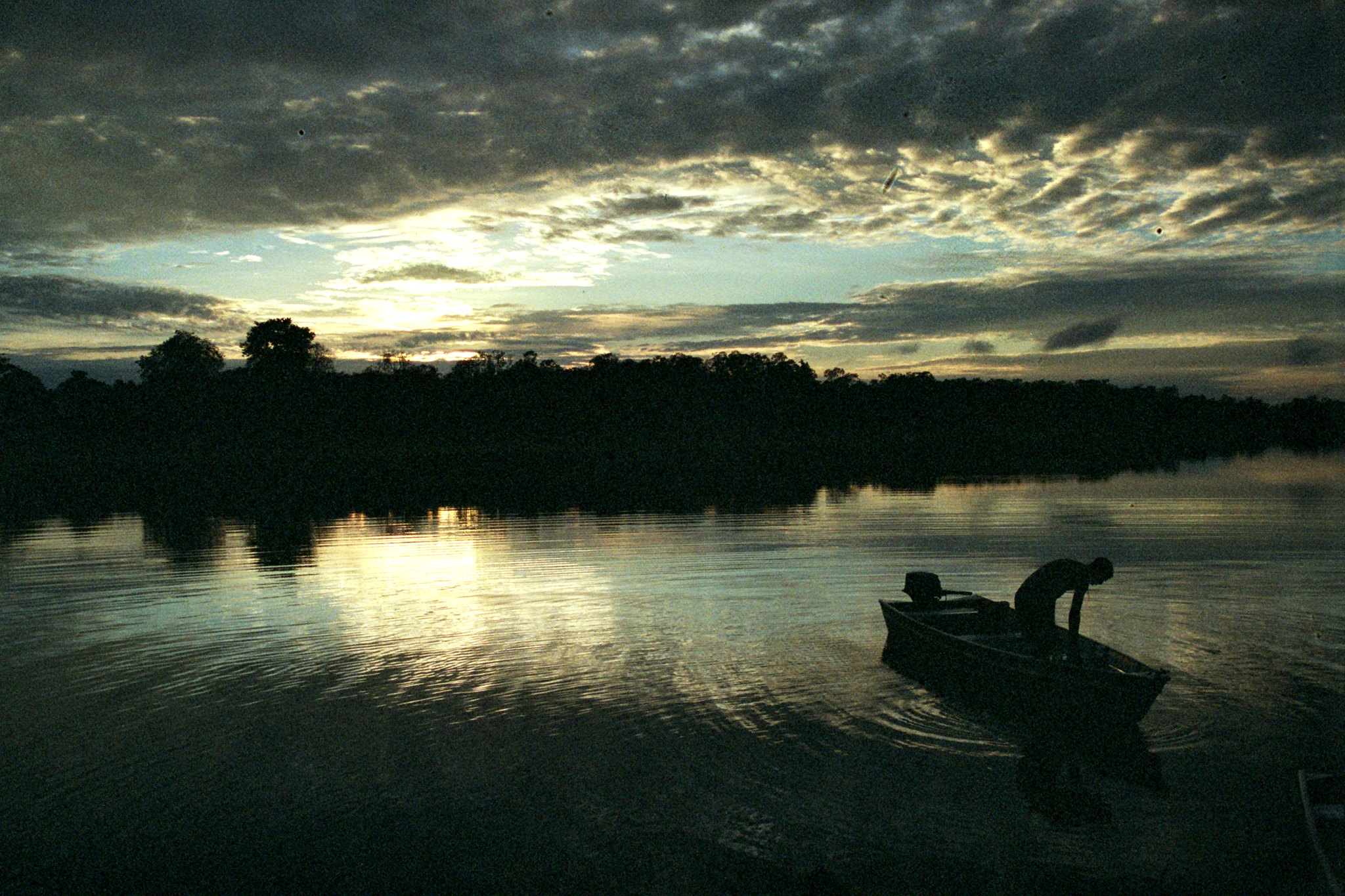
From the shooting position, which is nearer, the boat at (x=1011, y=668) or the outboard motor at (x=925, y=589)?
the boat at (x=1011, y=668)

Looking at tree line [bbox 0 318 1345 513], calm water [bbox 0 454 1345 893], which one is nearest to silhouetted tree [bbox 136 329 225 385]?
tree line [bbox 0 318 1345 513]

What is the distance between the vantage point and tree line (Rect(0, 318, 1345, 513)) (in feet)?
208

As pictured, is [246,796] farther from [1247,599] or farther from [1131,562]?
[1131,562]

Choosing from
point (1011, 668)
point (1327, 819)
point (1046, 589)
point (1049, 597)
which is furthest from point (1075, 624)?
point (1327, 819)

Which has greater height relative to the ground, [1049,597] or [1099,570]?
[1099,570]

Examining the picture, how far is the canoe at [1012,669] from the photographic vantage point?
466 inches

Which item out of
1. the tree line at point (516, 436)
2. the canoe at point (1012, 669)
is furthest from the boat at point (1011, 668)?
the tree line at point (516, 436)

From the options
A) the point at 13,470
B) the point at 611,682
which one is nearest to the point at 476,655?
the point at 611,682

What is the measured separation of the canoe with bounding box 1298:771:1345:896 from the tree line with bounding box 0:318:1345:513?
3816 cm

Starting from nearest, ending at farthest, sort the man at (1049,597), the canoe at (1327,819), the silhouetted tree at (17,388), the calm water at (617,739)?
the canoe at (1327,819) → the calm water at (617,739) → the man at (1049,597) → the silhouetted tree at (17,388)

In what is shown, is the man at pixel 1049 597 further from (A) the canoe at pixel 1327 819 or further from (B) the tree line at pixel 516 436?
(B) the tree line at pixel 516 436

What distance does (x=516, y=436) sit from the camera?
14012cm

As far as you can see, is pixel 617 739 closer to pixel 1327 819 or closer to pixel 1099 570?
pixel 1099 570

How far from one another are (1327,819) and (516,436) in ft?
443
